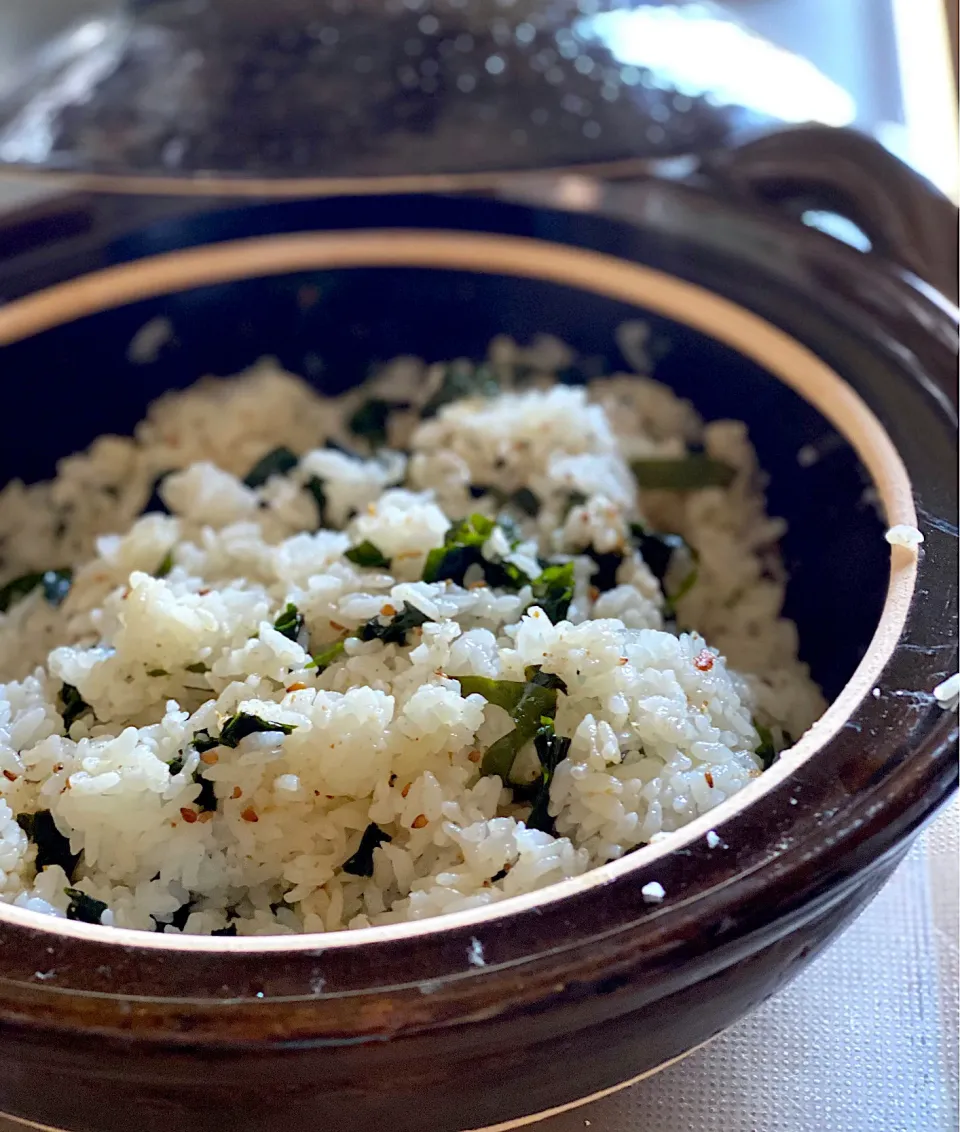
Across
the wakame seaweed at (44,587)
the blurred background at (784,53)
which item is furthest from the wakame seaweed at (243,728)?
the blurred background at (784,53)

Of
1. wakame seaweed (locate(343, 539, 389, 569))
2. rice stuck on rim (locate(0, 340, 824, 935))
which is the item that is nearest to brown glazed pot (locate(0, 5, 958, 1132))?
rice stuck on rim (locate(0, 340, 824, 935))

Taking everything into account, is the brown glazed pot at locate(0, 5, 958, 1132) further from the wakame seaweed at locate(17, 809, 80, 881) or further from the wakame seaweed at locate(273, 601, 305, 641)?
the wakame seaweed at locate(273, 601, 305, 641)

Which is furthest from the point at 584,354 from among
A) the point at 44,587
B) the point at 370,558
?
the point at 44,587

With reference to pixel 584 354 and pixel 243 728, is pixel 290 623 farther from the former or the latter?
pixel 584 354

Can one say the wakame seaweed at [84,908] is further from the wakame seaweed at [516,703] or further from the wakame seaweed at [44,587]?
the wakame seaweed at [44,587]

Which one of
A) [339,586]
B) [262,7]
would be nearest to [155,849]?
[339,586]

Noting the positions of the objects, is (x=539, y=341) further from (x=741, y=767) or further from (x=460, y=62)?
(x=741, y=767)
